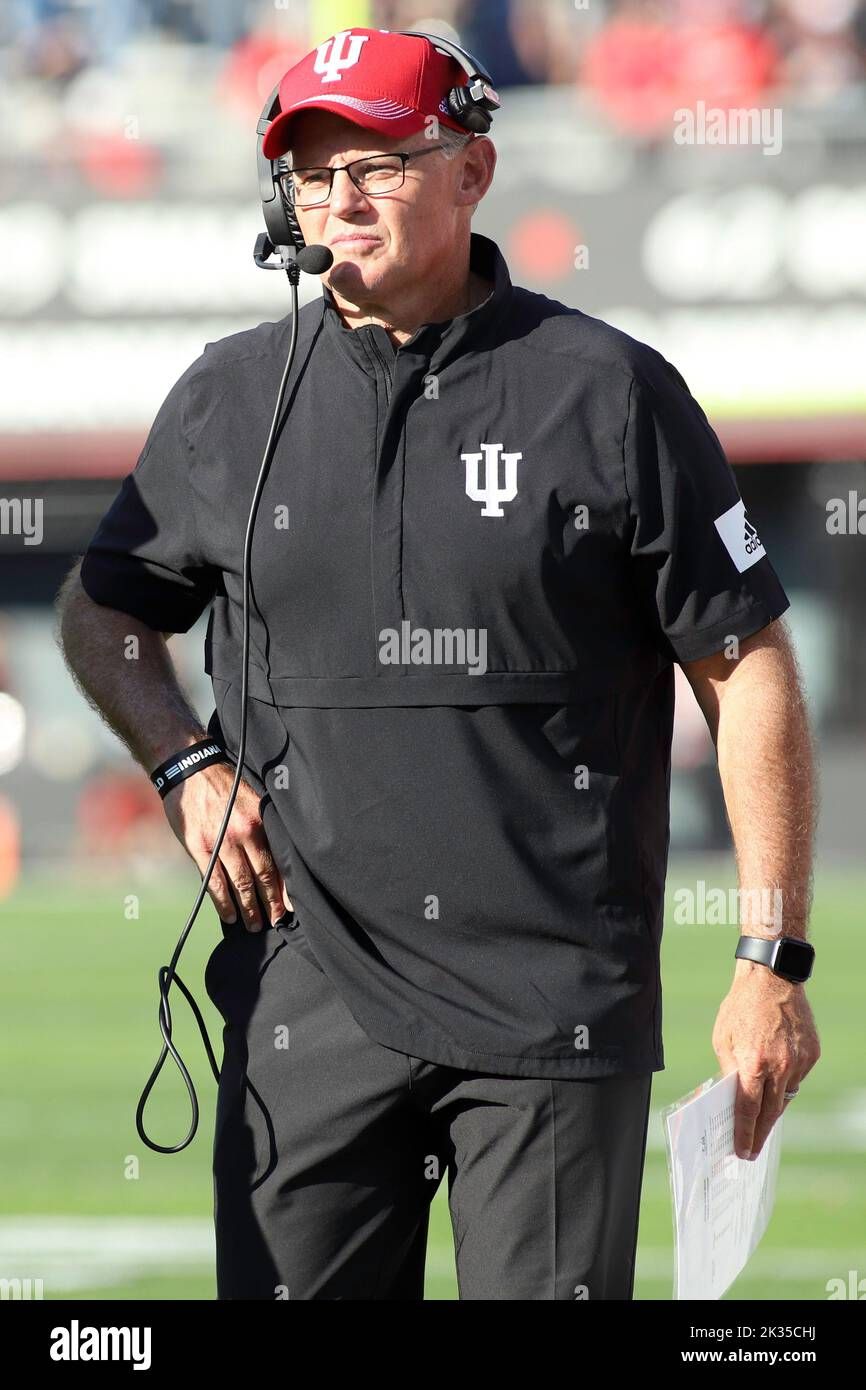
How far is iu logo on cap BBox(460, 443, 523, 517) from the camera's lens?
2.57 metres

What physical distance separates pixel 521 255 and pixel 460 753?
13.7 m

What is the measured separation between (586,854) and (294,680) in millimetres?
429

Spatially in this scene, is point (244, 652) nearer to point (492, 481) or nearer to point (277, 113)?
point (492, 481)

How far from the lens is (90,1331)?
2.82 m

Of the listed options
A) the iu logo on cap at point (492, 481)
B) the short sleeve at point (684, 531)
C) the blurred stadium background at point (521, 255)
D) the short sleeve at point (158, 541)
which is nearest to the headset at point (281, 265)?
the short sleeve at point (158, 541)

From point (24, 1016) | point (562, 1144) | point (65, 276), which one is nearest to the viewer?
point (562, 1144)

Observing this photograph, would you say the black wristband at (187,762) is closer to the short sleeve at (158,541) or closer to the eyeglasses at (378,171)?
the short sleeve at (158,541)

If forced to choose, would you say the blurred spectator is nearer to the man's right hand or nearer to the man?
the man

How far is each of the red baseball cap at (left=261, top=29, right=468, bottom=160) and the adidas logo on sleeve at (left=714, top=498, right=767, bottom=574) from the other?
611 mm

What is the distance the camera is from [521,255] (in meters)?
15.8

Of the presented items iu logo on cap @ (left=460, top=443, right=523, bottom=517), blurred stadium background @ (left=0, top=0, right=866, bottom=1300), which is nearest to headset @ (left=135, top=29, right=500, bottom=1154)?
iu logo on cap @ (left=460, top=443, right=523, bottom=517)

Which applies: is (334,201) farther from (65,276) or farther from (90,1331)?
(65,276)

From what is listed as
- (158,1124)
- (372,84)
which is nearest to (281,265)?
(372,84)

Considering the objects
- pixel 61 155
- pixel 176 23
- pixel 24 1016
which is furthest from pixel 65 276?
pixel 24 1016
